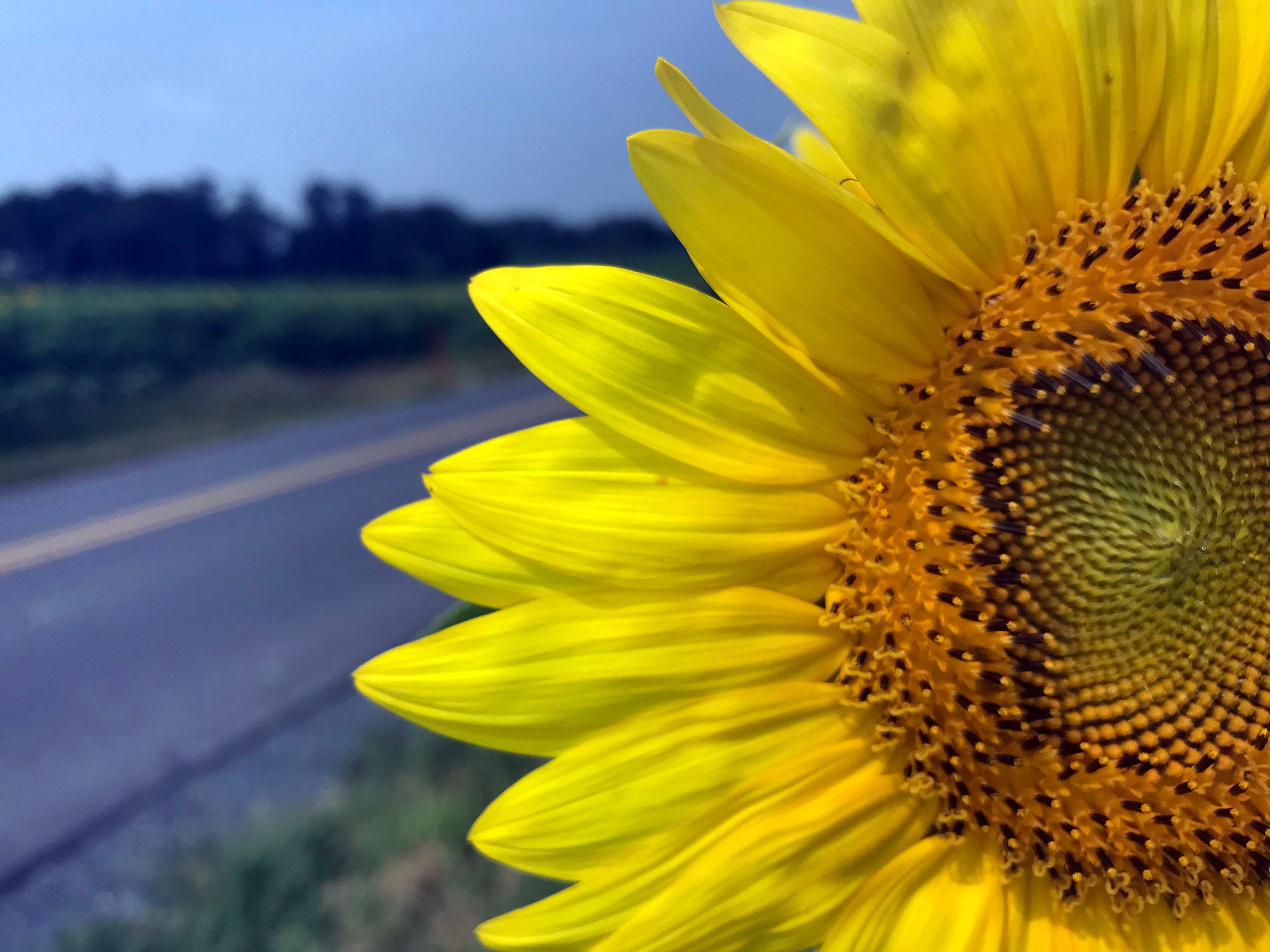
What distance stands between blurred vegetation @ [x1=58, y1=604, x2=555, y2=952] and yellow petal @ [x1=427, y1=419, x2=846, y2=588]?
803mm

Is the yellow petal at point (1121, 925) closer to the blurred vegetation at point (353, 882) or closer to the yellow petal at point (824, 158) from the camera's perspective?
the yellow petal at point (824, 158)

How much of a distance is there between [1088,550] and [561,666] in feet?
1.13

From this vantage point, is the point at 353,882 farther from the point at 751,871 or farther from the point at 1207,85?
the point at 1207,85

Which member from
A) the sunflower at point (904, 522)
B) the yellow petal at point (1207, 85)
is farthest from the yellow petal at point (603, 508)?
the yellow petal at point (1207, 85)

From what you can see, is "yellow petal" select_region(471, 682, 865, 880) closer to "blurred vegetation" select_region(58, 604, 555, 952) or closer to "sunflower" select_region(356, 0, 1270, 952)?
"sunflower" select_region(356, 0, 1270, 952)

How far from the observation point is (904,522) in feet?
1.70

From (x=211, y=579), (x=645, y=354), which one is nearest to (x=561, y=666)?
(x=645, y=354)

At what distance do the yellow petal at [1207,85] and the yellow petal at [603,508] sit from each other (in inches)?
14.0

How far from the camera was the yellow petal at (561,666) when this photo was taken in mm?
439

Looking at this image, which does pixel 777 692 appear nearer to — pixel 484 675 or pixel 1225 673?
pixel 484 675

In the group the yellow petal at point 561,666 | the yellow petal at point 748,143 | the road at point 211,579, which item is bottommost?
the road at point 211,579

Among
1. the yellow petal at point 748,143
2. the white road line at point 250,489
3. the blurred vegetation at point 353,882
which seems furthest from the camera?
the white road line at point 250,489

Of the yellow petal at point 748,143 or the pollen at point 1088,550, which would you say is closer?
the yellow petal at point 748,143

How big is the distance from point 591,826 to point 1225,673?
44cm
